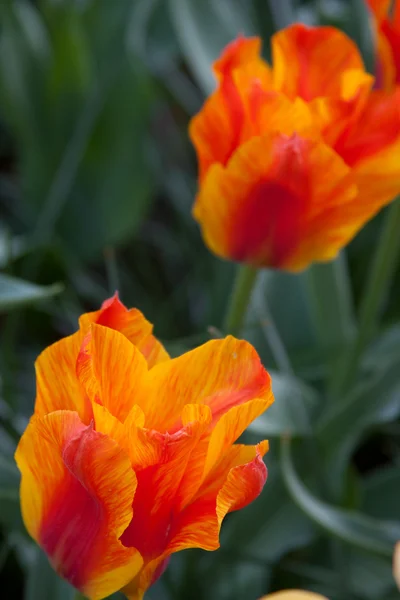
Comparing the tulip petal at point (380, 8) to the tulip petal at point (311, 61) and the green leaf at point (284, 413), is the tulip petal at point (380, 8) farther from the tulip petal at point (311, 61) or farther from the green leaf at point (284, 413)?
the green leaf at point (284, 413)

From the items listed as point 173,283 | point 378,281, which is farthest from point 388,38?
point 173,283

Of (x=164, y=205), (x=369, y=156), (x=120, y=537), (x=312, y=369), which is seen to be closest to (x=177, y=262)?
(x=164, y=205)

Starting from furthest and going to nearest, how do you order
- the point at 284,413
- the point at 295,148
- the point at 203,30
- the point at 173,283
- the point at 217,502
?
the point at 173,283
the point at 203,30
the point at 284,413
the point at 295,148
the point at 217,502

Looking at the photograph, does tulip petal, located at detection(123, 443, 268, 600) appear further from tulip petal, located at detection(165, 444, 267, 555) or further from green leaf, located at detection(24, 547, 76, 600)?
green leaf, located at detection(24, 547, 76, 600)

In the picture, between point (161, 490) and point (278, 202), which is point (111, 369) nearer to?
point (161, 490)

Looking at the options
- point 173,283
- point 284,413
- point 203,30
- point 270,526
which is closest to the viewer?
point 284,413

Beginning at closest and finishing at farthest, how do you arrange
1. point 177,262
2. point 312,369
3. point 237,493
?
point 237,493
point 312,369
point 177,262

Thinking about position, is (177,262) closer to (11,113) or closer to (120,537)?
(11,113)
